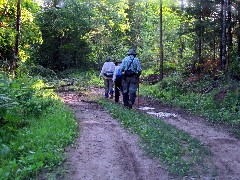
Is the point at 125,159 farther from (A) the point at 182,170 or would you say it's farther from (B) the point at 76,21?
(B) the point at 76,21

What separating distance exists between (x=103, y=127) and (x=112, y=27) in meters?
28.8

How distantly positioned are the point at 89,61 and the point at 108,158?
3016 cm

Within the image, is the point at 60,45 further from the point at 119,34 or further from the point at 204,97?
the point at 204,97

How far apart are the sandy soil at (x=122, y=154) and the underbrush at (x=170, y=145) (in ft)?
0.71

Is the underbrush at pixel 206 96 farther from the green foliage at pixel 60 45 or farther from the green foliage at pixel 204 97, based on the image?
the green foliage at pixel 60 45

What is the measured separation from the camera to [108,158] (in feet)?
22.3

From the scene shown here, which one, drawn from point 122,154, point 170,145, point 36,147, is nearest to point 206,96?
point 170,145

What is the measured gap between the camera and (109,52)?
123ft

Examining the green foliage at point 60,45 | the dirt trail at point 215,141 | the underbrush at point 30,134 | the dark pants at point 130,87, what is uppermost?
the green foliage at point 60,45

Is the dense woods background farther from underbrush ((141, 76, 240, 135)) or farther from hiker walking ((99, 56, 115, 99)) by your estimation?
hiker walking ((99, 56, 115, 99))

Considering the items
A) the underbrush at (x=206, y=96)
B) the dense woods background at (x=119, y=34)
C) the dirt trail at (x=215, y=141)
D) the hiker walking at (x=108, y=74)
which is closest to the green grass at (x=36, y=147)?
the dirt trail at (x=215, y=141)

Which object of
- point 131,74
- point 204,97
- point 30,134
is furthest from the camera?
point 204,97

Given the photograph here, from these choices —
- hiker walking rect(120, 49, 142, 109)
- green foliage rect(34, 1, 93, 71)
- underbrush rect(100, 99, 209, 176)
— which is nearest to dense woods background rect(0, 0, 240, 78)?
green foliage rect(34, 1, 93, 71)

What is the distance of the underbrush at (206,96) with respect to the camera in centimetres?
1264
